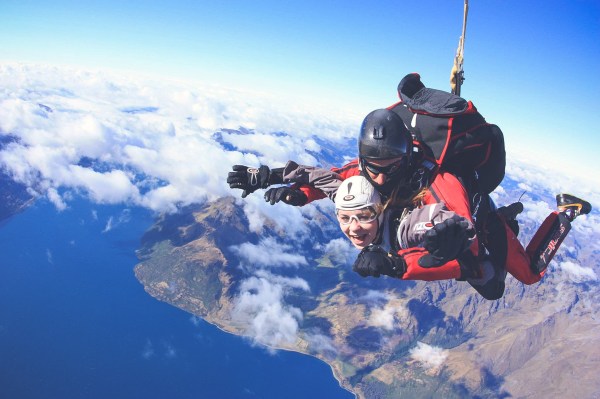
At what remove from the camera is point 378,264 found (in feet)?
8.47

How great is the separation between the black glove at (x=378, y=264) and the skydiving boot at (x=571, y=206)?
3.07 metres

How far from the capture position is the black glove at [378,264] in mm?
2578

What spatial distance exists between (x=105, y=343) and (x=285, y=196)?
356ft

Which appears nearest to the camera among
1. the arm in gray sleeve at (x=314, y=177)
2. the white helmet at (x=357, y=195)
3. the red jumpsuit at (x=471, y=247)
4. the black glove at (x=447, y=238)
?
the black glove at (x=447, y=238)

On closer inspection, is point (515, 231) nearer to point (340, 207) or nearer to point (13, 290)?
point (340, 207)

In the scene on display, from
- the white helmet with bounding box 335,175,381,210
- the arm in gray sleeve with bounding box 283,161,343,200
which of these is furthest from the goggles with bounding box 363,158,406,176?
the arm in gray sleeve with bounding box 283,161,343,200

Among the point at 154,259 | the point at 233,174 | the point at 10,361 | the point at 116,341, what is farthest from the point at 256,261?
the point at 233,174

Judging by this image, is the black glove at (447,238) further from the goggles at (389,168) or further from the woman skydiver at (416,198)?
the goggles at (389,168)

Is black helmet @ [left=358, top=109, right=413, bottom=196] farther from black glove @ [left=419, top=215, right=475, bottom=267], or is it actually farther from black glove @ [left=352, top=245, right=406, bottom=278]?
black glove @ [left=419, top=215, right=475, bottom=267]

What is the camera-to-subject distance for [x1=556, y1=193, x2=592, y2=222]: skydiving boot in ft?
13.5

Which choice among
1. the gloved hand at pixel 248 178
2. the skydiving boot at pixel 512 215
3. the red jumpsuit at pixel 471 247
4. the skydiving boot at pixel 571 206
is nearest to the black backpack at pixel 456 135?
the red jumpsuit at pixel 471 247

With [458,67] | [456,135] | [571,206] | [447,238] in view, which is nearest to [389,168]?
[456,135]

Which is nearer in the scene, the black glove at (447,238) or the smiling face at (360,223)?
the black glove at (447,238)

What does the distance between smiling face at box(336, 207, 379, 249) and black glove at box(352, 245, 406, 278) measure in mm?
222
